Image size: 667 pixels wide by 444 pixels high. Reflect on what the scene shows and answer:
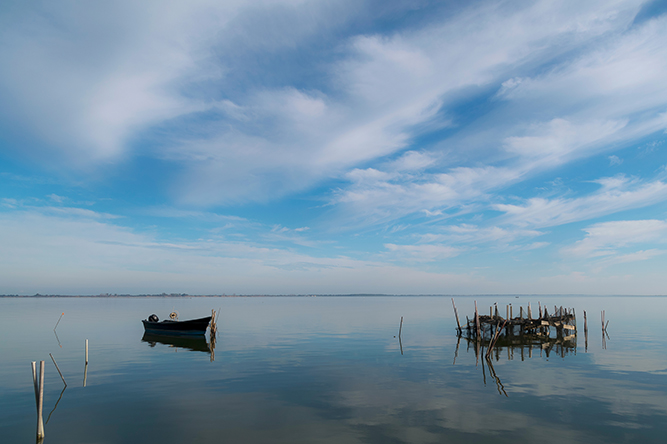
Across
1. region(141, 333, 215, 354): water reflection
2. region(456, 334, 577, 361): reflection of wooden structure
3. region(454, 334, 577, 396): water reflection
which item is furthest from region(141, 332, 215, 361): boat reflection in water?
region(456, 334, 577, 361): reflection of wooden structure

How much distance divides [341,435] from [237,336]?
31.9 m

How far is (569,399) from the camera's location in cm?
1678

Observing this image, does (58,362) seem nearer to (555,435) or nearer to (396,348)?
(396,348)

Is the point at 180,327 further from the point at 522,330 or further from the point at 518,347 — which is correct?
the point at 522,330

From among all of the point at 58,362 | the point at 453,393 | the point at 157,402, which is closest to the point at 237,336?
the point at 58,362

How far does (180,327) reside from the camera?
40562 millimetres

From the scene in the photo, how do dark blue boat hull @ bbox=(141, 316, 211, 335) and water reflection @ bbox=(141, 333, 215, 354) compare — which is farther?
dark blue boat hull @ bbox=(141, 316, 211, 335)

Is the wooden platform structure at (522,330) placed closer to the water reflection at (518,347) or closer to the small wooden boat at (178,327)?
the water reflection at (518,347)

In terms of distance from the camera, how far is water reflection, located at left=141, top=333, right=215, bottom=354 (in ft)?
111

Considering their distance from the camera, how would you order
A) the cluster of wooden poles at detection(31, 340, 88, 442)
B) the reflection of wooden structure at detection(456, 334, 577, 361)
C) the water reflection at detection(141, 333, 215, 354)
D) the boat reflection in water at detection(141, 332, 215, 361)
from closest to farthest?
the cluster of wooden poles at detection(31, 340, 88, 442), the reflection of wooden structure at detection(456, 334, 577, 361), the boat reflection in water at detection(141, 332, 215, 361), the water reflection at detection(141, 333, 215, 354)

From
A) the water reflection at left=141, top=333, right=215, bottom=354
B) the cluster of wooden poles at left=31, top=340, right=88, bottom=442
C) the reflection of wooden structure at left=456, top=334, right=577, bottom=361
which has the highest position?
the cluster of wooden poles at left=31, top=340, right=88, bottom=442

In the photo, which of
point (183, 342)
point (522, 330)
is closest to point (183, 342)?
point (183, 342)

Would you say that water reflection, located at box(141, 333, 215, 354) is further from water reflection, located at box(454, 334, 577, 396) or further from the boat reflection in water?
water reflection, located at box(454, 334, 577, 396)

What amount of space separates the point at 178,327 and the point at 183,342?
316cm
